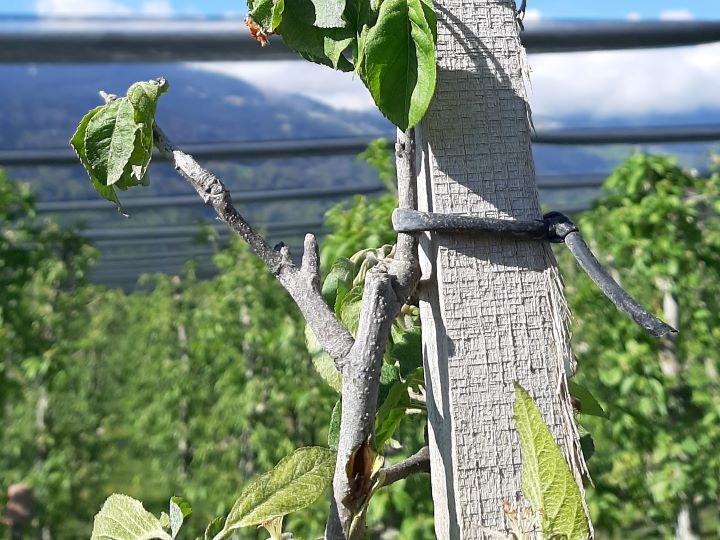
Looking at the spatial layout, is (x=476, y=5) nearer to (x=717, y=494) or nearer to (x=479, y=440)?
(x=479, y=440)

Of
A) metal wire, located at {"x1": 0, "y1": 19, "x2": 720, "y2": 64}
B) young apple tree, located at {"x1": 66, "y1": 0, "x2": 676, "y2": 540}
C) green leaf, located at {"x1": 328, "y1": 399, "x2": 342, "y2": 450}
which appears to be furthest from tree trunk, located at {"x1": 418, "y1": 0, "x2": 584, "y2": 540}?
metal wire, located at {"x1": 0, "y1": 19, "x2": 720, "y2": 64}

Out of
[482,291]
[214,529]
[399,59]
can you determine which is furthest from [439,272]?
[214,529]

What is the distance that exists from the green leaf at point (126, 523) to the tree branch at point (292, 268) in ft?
0.68

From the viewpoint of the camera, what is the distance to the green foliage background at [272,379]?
2967mm

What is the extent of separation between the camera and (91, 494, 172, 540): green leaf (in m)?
0.62

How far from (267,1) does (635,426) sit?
288cm

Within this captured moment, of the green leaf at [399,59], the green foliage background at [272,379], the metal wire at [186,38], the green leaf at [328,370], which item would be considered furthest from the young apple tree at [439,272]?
the metal wire at [186,38]

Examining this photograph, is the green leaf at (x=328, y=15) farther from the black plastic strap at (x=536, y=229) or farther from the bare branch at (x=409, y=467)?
the bare branch at (x=409, y=467)

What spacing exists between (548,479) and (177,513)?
0.95 feet

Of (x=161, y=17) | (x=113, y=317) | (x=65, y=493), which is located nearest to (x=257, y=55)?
(x=161, y=17)

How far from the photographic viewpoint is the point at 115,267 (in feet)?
29.7

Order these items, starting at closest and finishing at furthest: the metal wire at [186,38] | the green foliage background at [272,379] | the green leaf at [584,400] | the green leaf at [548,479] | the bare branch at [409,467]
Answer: the green leaf at [548,479], the bare branch at [409,467], the green leaf at [584,400], the green foliage background at [272,379], the metal wire at [186,38]

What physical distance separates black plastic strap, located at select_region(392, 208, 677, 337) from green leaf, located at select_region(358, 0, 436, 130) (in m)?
0.07

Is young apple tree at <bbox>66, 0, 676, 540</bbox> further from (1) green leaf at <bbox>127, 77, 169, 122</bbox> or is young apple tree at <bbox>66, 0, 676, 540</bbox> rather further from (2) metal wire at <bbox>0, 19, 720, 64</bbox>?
(2) metal wire at <bbox>0, 19, 720, 64</bbox>
